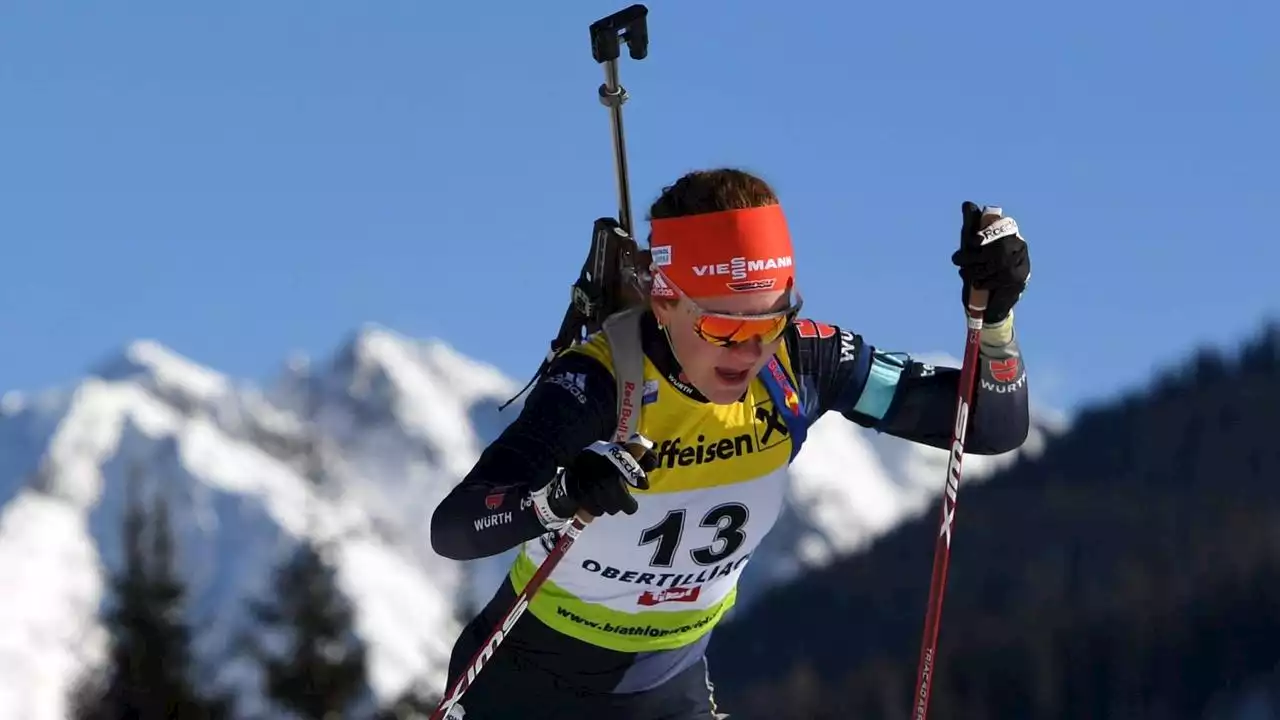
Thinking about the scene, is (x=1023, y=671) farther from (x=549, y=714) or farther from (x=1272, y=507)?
(x=549, y=714)

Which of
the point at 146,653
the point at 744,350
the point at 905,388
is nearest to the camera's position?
the point at 744,350

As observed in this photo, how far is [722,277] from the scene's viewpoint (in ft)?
21.2

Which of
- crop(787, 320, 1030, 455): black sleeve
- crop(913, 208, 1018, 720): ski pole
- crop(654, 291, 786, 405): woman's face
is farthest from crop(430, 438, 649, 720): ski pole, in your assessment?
crop(913, 208, 1018, 720): ski pole

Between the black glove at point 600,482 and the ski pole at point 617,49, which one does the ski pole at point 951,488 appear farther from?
the ski pole at point 617,49

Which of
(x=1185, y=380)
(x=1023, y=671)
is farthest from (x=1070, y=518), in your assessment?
(x=1023, y=671)

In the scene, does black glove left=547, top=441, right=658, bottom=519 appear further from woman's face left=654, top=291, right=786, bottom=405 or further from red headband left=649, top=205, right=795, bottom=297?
red headband left=649, top=205, right=795, bottom=297

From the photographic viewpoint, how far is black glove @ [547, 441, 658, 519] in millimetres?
6047

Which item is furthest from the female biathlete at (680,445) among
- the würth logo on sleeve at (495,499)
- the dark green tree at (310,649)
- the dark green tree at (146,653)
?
the dark green tree at (310,649)

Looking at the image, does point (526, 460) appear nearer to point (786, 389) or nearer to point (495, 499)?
point (495, 499)

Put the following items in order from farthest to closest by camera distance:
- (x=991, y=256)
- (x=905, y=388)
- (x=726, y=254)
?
(x=905, y=388)
(x=991, y=256)
(x=726, y=254)

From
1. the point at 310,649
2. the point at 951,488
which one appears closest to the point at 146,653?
the point at 310,649

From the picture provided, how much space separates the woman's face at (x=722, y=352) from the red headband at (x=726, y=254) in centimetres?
4

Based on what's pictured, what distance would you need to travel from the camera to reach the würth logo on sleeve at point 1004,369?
6.93 m

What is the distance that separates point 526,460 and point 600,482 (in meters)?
0.36
